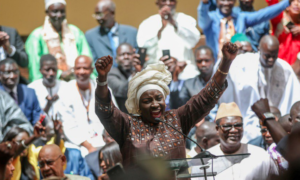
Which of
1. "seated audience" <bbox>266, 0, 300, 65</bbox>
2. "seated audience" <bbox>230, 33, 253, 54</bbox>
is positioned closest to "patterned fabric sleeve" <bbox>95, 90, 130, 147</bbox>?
"seated audience" <bbox>230, 33, 253, 54</bbox>

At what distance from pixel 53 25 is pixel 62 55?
45 cm

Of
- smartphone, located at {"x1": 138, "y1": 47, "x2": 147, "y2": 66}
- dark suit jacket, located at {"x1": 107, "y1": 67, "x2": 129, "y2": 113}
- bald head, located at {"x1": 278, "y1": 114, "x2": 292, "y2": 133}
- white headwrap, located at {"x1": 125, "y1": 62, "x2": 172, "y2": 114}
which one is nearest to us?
white headwrap, located at {"x1": 125, "y1": 62, "x2": 172, "y2": 114}

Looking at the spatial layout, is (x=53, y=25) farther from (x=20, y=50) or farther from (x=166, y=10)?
(x=166, y=10)

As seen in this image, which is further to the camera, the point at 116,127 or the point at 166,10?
the point at 166,10

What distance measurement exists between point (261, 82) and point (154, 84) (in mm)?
3428

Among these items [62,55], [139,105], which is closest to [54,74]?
[62,55]

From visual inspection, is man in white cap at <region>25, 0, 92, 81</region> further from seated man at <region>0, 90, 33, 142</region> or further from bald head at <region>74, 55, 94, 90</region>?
seated man at <region>0, 90, 33, 142</region>

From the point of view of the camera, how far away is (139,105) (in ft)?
15.0

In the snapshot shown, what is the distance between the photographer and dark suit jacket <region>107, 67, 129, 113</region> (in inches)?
302

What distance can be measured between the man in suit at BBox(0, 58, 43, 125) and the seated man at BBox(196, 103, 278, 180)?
2.57 m

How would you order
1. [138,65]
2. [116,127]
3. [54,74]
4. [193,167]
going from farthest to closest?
[54,74]
[138,65]
[116,127]
[193,167]

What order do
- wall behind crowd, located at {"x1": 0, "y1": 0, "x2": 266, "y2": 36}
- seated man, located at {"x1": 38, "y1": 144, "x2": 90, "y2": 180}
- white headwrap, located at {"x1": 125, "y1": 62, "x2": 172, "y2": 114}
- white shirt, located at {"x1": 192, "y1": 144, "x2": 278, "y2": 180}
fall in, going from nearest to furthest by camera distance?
1. white headwrap, located at {"x1": 125, "y1": 62, "x2": 172, "y2": 114}
2. white shirt, located at {"x1": 192, "y1": 144, "x2": 278, "y2": 180}
3. seated man, located at {"x1": 38, "y1": 144, "x2": 90, "y2": 180}
4. wall behind crowd, located at {"x1": 0, "y1": 0, "x2": 266, "y2": 36}

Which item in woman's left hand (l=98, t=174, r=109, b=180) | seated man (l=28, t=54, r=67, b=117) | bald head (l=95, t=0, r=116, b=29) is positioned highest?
bald head (l=95, t=0, r=116, b=29)

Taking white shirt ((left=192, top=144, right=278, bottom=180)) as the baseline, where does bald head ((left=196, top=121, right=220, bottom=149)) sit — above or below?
above
